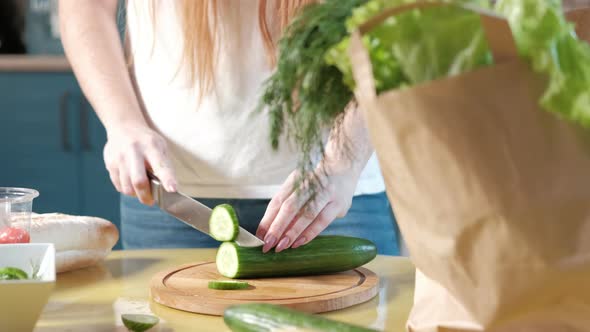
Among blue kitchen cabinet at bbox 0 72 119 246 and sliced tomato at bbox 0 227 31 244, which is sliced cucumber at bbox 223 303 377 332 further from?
blue kitchen cabinet at bbox 0 72 119 246

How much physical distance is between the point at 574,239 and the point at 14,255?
0.76 m

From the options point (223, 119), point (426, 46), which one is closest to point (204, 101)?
point (223, 119)

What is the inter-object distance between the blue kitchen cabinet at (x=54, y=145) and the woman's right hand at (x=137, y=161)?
2158 mm

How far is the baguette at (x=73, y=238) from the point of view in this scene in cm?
141

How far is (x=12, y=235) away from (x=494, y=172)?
0.82m

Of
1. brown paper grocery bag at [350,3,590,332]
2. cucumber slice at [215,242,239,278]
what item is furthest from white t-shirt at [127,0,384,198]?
brown paper grocery bag at [350,3,590,332]

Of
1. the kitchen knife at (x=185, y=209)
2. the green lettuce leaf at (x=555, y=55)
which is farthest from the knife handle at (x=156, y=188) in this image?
the green lettuce leaf at (x=555, y=55)

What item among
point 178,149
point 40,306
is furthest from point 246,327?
point 178,149

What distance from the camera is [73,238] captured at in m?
1.43

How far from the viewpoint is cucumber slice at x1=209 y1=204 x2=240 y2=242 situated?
1393 millimetres

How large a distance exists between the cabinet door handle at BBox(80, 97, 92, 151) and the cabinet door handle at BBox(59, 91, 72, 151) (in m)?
0.06

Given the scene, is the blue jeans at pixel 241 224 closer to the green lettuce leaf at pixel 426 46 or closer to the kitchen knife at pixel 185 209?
the kitchen knife at pixel 185 209

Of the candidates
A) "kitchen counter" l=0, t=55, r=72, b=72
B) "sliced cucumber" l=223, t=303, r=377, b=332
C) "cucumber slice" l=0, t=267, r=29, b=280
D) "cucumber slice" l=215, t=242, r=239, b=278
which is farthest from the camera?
"kitchen counter" l=0, t=55, r=72, b=72

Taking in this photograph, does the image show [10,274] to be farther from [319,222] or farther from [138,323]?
[319,222]
